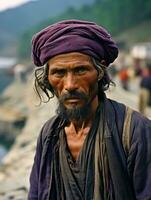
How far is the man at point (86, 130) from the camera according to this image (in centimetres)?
232

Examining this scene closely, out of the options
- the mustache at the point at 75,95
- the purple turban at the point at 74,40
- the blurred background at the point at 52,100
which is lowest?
the blurred background at the point at 52,100

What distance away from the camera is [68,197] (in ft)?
8.02

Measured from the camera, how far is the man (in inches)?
91.5

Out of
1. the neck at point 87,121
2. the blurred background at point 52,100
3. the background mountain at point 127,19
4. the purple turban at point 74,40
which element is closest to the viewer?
the purple turban at point 74,40

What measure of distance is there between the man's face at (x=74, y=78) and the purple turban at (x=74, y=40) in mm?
39

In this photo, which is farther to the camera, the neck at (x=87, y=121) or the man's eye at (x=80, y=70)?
the neck at (x=87, y=121)

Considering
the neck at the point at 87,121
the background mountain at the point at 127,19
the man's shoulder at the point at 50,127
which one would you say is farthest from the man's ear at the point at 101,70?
the background mountain at the point at 127,19

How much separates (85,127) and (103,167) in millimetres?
287

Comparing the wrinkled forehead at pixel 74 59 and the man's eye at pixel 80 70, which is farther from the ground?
the wrinkled forehead at pixel 74 59

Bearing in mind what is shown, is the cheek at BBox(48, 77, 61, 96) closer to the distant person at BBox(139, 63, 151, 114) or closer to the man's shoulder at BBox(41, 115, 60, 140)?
the man's shoulder at BBox(41, 115, 60, 140)

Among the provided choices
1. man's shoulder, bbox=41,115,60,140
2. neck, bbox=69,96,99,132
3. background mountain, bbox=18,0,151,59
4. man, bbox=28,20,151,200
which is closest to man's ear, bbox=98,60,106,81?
man, bbox=28,20,151,200

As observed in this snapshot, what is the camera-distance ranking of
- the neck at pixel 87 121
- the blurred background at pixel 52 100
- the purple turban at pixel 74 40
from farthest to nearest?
the blurred background at pixel 52 100, the neck at pixel 87 121, the purple turban at pixel 74 40

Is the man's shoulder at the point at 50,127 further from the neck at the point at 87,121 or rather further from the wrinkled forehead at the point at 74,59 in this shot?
the wrinkled forehead at the point at 74,59

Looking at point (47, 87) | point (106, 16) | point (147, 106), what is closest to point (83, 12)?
point (106, 16)
